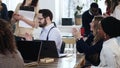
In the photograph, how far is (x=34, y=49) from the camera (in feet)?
11.3

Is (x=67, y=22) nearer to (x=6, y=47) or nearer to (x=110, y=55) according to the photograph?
(x=110, y=55)

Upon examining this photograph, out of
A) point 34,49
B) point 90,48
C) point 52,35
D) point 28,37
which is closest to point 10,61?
point 34,49

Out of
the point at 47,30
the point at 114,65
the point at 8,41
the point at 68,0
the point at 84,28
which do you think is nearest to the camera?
the point at 8,41

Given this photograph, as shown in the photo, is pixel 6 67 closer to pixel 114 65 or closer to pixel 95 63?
pixel 114 65

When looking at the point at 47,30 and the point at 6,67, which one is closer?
the point at 6,67

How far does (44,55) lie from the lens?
3.77m

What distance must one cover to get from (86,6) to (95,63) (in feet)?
16.7

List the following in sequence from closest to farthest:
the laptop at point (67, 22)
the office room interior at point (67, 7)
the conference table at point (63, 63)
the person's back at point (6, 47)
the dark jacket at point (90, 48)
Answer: the person's back at point (6, 47)
the conference table at point (63, 63)
the dark jacket at point (90, 48)
the laptop at point (67, 22)
the office room interior at point (67, 7)

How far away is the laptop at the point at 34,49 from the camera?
11.3 feet

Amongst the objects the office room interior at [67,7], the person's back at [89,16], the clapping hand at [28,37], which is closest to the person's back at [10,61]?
the clapping hand at [28,37]

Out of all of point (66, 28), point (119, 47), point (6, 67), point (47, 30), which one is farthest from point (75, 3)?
point (6, 67)

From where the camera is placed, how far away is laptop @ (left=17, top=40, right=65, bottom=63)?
346 cm

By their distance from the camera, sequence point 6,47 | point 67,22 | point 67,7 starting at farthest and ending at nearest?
1. point 67,7
2. point 67,22
3. point 6,47

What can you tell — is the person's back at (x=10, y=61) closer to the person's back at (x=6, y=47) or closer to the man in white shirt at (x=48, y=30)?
the person's back at (x=6, y=47)
